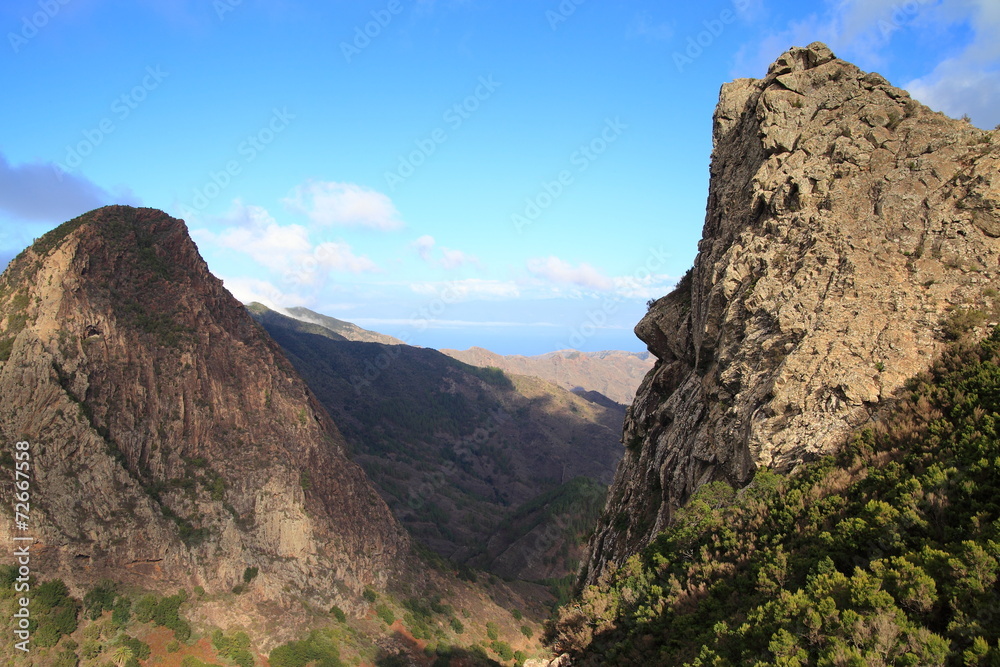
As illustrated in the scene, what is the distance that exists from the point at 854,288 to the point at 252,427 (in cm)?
6617

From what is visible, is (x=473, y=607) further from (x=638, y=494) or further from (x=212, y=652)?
(x=638, y=494)

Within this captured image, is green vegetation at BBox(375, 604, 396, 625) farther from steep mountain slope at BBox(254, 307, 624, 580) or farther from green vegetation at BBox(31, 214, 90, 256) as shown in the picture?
green vegetation at BBox(31, 214, 90, 256)

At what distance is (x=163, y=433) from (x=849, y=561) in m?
65.3

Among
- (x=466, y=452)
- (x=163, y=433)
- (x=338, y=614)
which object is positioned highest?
(x=163, y=433)

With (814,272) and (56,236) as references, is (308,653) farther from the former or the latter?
(814,272)

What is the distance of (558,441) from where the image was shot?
179375mm

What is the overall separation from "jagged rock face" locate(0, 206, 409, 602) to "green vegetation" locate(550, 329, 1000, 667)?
50.5 m

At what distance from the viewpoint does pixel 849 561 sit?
1174 cm

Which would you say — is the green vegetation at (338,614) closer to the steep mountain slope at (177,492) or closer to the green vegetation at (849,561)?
the steep mountain slope at (177,492)

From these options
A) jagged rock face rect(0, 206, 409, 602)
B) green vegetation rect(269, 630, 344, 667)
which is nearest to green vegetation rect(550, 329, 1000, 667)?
green vegetation rect(269, 630, 344, 667)

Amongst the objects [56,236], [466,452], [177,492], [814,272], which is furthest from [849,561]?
[466,452]

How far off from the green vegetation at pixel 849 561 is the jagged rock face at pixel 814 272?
1255 millimetres

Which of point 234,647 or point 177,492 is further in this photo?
point 177,492

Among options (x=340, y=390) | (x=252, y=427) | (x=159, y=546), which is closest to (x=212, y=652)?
(x=159, y=546)
